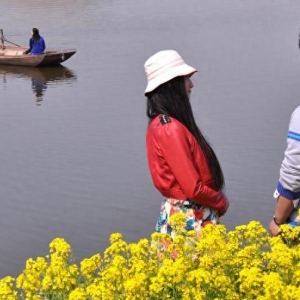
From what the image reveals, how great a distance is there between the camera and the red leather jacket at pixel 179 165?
3373mm

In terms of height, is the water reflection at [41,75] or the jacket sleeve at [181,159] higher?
the jacket sleeve at [181,159]

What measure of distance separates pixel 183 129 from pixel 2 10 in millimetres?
28172

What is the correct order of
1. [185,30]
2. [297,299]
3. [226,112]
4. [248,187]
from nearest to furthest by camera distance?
[297,299] → [248,187] → [226,112] → [185,30]

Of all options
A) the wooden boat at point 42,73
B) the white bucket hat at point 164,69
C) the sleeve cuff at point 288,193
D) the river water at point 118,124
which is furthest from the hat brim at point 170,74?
the wooden boat at point 42,73

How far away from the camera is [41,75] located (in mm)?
17047

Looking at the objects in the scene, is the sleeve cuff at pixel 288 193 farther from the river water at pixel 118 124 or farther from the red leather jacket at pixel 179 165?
the river water at pixel 118 124

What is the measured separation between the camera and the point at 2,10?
3042 cm

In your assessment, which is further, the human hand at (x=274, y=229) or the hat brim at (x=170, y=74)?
the hat brim at (x=170, y=74)

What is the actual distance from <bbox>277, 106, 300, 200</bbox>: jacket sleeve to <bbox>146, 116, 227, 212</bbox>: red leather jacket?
460mm

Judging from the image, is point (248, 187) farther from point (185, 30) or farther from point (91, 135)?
point (185, 30)

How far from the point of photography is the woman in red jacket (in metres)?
3.38

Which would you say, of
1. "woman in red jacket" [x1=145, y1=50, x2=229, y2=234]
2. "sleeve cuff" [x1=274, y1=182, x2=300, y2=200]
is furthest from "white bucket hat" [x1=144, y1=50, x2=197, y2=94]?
"sleeve cuff" [x1=274, y1=182, x2=300, y2=200]

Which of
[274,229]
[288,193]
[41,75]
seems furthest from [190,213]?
[41,75]

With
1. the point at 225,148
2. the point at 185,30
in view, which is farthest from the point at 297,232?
the point at 185,30
